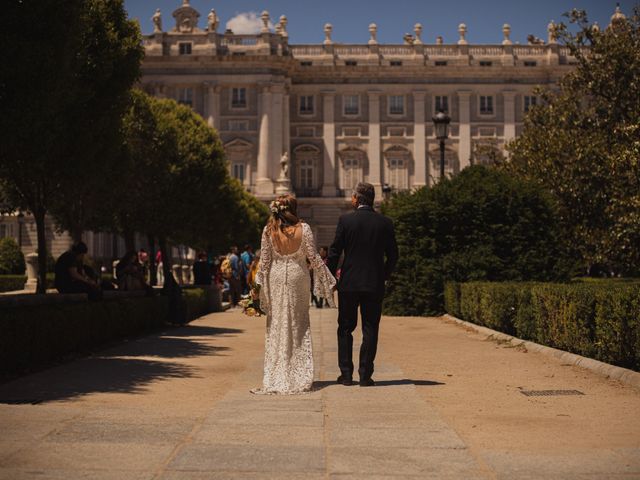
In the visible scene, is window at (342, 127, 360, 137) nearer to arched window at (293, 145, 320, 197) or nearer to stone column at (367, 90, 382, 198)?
stone column at (367, 90, 382, 198)

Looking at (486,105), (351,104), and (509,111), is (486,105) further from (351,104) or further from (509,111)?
(351,104)

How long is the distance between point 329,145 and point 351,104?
3744 mm

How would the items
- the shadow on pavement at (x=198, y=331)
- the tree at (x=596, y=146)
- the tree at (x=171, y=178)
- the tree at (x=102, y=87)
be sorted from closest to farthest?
the shadow on pavement at (x=198, y=331), the tree at (x=102, y=87), the tree at (x=596, y=146), the tree at (x=171, y=178)

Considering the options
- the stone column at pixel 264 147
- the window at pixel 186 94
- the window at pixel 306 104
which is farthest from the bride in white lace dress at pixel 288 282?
the window at pixel 306 104

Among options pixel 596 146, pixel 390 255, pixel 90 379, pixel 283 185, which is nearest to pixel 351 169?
pixel 283 185

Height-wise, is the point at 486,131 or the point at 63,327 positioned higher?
the point at 486,131

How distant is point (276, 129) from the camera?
266 feet

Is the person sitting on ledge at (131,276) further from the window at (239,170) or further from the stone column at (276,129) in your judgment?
the stone column at (276,129)

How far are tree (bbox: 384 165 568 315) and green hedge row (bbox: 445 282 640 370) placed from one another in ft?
16.4

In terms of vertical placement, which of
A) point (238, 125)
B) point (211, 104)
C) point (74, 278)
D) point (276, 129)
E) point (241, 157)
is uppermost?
point (211, 104)

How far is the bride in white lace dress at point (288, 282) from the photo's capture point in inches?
377

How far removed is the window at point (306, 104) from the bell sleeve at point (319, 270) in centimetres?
7529

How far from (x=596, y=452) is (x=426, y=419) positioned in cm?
139

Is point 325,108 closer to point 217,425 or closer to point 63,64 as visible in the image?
point 63,64
